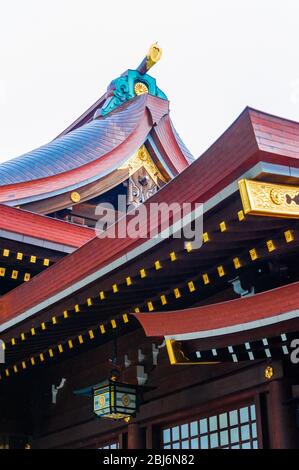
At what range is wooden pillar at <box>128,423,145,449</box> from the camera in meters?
10.8

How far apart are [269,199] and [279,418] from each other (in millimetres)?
2758

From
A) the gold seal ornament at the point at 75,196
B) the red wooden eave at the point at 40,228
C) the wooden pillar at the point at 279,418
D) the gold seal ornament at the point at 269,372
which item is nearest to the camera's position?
the wooden pillar at the point at 279,418

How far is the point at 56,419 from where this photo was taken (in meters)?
13.0

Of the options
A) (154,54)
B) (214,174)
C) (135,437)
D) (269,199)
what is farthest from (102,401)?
(154,54)

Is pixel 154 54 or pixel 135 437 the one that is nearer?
pixel 135 437

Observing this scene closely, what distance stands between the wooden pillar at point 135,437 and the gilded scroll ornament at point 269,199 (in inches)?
197

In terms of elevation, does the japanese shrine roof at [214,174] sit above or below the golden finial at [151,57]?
below

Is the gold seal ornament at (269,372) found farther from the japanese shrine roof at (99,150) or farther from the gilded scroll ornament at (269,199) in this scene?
the japanese shrine roof at (99,150)

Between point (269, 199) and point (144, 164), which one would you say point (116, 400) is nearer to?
point (269, 199)

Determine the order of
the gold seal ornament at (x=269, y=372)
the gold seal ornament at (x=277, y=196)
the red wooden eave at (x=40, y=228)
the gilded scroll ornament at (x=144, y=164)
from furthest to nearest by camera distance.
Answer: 1. the gilded scroll ornament at (x=144, y=164)
2. the red wooden eave at (x=40, y=228)
3. the gold seal ornament at (x=269, y=372)
4. the gold seal ornament at (x=277, y=196)

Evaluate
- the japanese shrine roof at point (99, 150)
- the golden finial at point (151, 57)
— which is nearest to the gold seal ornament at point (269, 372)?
the japanese shrine roof at point (99, 150)

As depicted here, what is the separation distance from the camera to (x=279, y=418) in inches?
332

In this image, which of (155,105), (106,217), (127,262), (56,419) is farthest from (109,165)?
(127,262)

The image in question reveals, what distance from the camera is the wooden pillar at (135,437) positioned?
10820 millimetres
